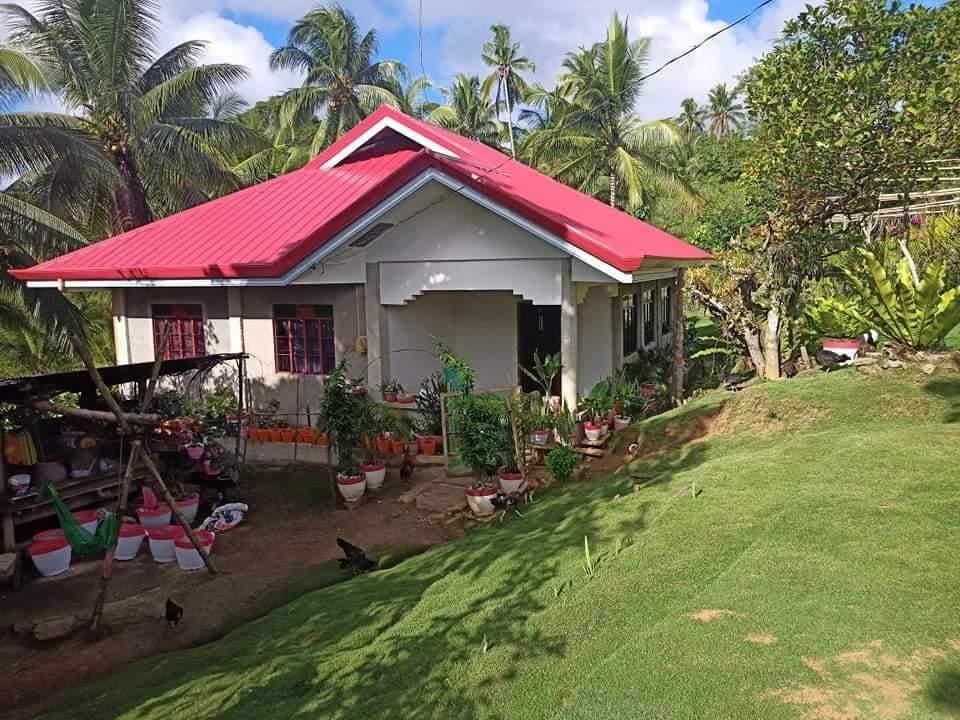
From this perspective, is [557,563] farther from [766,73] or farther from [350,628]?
[766,73]

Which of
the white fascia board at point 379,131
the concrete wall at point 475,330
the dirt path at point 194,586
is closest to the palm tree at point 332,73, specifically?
the white fascia board at point 379,131

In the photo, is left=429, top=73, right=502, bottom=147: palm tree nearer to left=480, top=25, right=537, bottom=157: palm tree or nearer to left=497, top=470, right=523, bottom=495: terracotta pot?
left=480, top=25, right=537, bottom=157: palm tree

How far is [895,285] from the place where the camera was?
10.0 metres

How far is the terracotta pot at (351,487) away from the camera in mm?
9812

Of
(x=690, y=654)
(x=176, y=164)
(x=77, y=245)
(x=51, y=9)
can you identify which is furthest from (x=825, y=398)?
(x=51, y=9)

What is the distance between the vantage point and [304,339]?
12.9m

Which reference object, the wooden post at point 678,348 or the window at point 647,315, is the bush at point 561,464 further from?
the window at point 647,315

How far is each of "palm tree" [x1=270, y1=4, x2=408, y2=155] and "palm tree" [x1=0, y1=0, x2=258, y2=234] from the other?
8.38 metres

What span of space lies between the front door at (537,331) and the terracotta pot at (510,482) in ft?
15.8

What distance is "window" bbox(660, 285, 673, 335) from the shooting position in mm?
18328

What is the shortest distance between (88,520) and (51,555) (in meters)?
0.77

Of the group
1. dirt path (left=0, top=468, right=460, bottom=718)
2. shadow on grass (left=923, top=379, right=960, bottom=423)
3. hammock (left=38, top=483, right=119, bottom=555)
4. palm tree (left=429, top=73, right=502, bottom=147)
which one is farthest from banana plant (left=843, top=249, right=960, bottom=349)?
palm tree (left=429, top=73, right=502, bottom=147)

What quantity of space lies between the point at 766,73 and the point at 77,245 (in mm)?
13429

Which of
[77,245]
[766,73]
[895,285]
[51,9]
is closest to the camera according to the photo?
[895,285]
